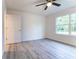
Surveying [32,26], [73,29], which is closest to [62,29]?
[73,29]

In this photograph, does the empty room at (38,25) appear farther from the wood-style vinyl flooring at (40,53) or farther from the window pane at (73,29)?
the wood-style vinyl flooring at (40,53)

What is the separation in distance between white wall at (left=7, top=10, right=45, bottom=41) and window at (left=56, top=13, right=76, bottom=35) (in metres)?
1.61

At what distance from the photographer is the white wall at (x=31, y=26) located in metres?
6.73

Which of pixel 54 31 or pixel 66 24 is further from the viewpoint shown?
pixel 54 31

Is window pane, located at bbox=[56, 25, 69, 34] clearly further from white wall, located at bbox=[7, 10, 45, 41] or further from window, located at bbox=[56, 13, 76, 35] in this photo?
white wall, located at bbox=[7, 10, 45, 41]

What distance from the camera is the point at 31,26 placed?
7219mm

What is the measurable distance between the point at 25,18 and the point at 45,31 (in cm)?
244

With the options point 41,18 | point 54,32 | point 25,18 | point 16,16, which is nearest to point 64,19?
point 54,32

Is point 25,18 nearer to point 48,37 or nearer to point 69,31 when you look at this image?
point 48,37

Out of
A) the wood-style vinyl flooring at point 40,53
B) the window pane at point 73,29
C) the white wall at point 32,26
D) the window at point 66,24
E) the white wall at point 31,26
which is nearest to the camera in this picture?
the wood-style vinyl flooring at point 40,53

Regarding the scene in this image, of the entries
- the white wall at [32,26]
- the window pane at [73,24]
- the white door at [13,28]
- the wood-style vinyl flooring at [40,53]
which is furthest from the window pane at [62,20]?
the white door at [13,28]

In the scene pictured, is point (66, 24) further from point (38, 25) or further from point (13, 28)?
point (13, 28)

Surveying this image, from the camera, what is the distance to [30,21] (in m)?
7.14

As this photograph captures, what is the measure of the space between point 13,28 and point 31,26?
5.72ft
